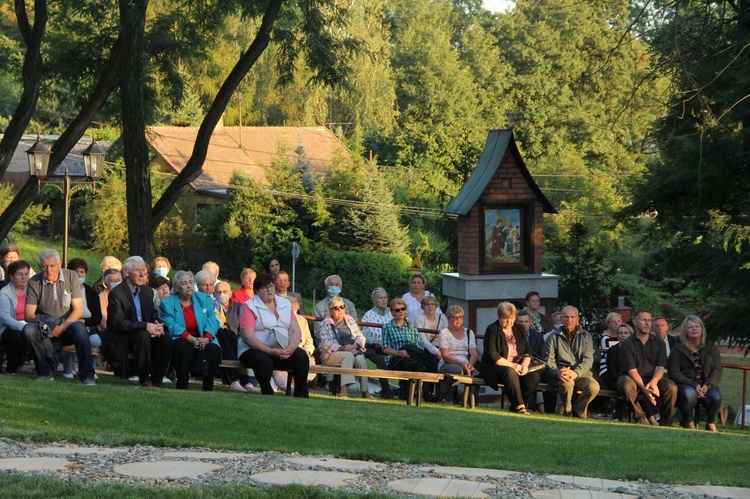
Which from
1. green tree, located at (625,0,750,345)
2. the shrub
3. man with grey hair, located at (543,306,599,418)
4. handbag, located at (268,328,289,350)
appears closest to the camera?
handbag, located at (268,328,289,350)

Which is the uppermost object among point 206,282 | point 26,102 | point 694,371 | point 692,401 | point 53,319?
point 26,102

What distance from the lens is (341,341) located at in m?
14.3

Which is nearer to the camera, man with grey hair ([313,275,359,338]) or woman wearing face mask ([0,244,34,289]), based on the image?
woman wearing face mask ([0,244,34,289])

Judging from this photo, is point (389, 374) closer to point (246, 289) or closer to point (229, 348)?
point (229, 348)

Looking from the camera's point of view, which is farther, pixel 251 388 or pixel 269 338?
pixel 251 388

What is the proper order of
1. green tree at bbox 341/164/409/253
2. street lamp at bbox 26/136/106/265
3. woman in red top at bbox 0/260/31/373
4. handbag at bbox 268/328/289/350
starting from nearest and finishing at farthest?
woman in red top at bbox 0/260/31/373 → handbag at bbox 268/328/289/350 → street lamp at bbox 26/136/106/265 → green tree at bbox 341/164/409/253

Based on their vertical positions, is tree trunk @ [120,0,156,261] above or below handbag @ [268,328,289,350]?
above

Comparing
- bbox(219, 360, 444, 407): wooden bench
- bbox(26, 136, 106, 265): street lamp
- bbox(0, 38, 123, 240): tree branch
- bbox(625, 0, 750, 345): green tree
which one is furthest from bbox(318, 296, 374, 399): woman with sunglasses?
bbox(0, 38, 123, 240): tree branch

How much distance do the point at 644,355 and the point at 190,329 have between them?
5.51 m

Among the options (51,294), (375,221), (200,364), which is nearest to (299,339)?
(200,364)

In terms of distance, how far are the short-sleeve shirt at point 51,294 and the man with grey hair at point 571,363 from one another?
19.0 ft

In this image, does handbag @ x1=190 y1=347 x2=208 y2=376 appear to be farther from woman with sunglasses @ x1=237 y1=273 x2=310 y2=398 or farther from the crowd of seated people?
woman with sunglasses @ x1=237 y1=273 x2=310 y2=398

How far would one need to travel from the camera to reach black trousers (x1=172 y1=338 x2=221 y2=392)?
12.4m

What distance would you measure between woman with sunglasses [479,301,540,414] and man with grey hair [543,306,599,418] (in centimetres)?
28
